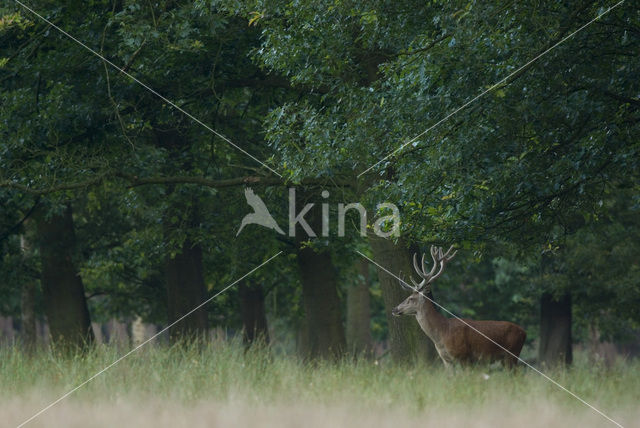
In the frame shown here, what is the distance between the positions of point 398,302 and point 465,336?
2.06 meters

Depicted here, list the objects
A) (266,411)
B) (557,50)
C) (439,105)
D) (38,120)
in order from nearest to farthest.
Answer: (266,411)
(557,50)
(439,105)
(38,120)

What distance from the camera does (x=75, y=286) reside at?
1809cm

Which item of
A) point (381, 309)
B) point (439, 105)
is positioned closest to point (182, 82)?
point (439, 105)

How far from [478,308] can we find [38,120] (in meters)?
17.5

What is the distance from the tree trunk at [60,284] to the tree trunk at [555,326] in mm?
11610

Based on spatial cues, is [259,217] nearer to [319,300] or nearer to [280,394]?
[319,300]

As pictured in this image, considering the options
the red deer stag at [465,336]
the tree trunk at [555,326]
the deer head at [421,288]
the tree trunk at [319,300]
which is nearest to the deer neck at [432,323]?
the red deer stag at [465,336]

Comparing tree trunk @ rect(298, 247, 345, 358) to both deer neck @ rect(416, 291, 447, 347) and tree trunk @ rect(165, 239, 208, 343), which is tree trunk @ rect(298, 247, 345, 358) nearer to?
tree trunk @ rect(165, 239, 208, 343)

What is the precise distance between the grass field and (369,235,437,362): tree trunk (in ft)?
7.88

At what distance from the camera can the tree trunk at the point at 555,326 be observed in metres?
22.7

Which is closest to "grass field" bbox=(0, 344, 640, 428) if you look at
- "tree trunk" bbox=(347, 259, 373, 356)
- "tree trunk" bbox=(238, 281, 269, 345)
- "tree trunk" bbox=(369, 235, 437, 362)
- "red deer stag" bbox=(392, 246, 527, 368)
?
"red deer stag" bbox=(392, 246, 527, 368)

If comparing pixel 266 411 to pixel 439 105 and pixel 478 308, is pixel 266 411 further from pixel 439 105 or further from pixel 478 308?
pixel 478 308

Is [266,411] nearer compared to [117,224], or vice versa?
[266,411]

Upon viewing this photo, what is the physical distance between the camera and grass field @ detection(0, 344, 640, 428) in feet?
28.3
